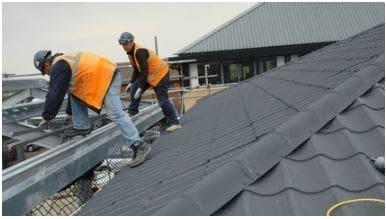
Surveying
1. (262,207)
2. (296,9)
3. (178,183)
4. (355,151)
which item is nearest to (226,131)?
(178,183)

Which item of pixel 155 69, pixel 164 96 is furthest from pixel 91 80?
pixel 164 96

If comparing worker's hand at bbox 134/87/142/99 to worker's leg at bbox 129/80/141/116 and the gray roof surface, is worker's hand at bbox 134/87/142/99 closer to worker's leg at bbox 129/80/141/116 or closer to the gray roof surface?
worker's leg at bbox 129/80/141/116

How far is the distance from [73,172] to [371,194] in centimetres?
278

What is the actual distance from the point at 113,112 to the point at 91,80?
1.33ft

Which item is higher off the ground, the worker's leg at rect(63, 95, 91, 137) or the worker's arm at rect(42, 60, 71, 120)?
the worker's arm at rect(42, 60, 71, 120)

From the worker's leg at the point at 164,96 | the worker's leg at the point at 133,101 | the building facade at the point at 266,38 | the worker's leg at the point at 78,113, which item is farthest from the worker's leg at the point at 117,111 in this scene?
the building facade at the point at 266,38

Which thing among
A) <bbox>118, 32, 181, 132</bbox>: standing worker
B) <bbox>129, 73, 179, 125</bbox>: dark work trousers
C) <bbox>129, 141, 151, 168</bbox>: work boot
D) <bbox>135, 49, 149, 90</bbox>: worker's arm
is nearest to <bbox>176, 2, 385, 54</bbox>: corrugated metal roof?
<bbox>118, 32, 181, 132</bbox>: standing worker

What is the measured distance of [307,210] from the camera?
187 centimetres

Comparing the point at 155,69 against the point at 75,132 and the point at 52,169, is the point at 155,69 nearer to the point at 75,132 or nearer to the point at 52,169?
the point at 75,132

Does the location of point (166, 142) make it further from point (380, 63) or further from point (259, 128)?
point (380, 63)

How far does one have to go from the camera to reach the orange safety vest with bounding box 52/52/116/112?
169 inches

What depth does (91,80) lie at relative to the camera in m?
4.37

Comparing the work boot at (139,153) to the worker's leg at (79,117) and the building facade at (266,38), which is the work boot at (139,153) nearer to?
the worker's leg at (79,117)

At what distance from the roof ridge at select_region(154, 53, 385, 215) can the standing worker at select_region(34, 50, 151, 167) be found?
2267 mm
